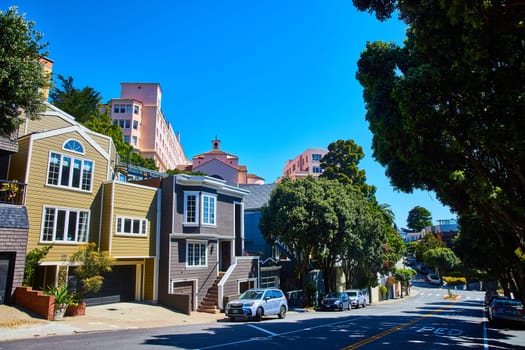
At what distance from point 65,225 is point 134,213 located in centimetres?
403

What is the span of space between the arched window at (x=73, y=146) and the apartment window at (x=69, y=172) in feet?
1.56

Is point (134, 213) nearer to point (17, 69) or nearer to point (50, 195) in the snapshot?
point (50, 195)

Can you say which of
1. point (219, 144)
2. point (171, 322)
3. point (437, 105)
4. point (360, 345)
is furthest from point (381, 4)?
point (219, 144)

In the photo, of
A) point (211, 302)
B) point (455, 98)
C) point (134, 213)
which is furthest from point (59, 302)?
point (455, 98)

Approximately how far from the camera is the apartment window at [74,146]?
20.7 metres

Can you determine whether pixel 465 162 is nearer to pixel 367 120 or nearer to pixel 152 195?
pixel 367 120

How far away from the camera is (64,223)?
20.1 meters

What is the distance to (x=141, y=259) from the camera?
24.3 meters

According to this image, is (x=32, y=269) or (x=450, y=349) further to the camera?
(x=32, y=269)

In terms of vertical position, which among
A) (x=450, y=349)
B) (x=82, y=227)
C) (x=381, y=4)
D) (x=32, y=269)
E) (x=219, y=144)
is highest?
(x=219, y=144)

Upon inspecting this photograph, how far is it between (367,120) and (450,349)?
846 cm

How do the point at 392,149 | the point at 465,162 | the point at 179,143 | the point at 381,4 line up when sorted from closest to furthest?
1. the point at 381,4
2. the point at 465,162
3. the point at 392,149
4. the point at 179,143

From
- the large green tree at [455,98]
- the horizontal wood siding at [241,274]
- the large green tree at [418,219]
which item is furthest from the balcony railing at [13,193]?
the large green tree at [418,219]

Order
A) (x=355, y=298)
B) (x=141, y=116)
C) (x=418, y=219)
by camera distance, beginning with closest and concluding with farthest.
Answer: (x=355, y=298) < (x=141, y=116) < (x=418, y=219)
